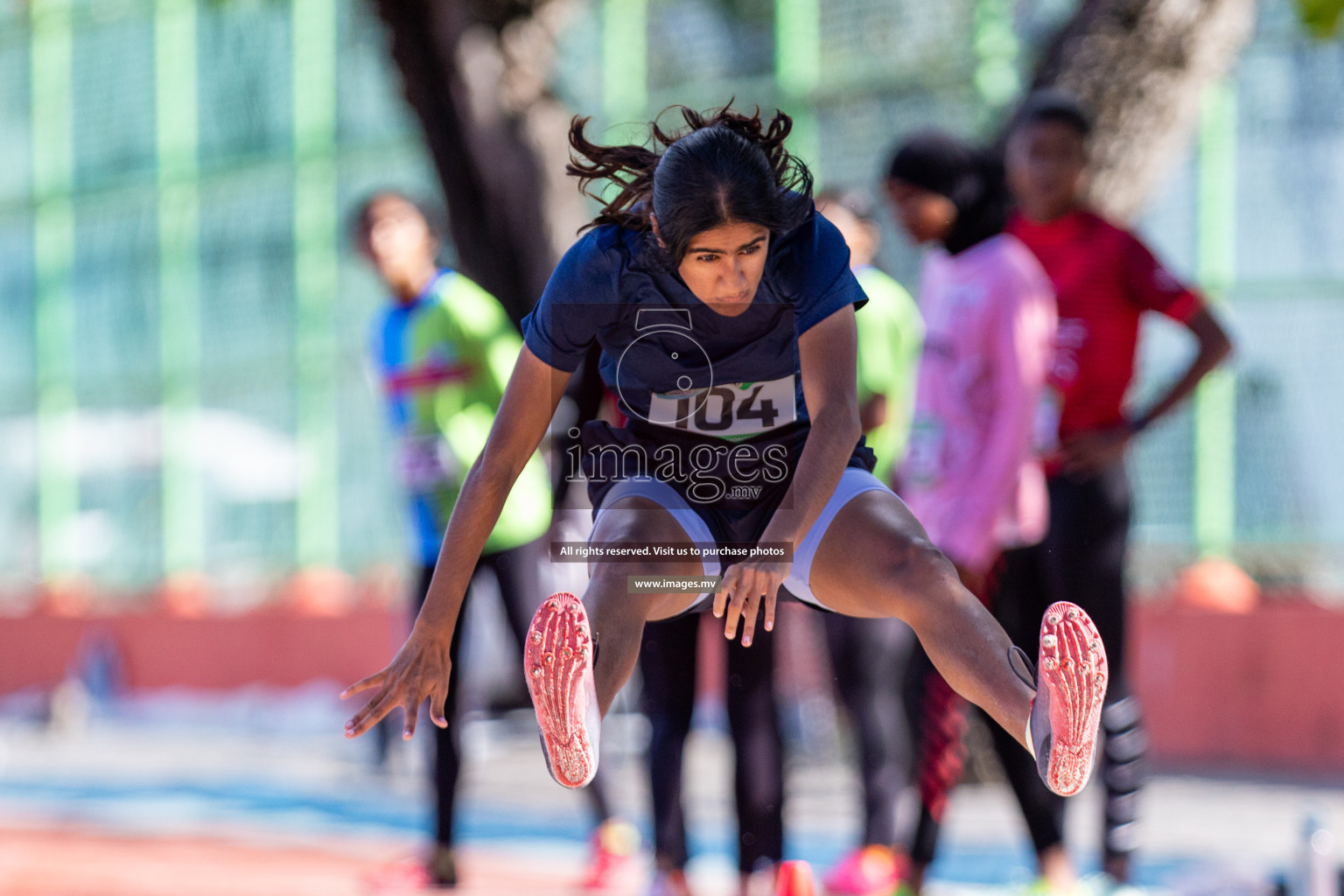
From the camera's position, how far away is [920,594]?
Answer: 5.98ft

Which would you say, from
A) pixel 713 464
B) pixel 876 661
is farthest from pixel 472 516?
pixel 876 661

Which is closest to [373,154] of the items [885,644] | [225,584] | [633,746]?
[225,584]

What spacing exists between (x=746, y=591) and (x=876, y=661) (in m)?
1.94

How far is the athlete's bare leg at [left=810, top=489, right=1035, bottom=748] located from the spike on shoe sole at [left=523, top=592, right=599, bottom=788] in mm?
372

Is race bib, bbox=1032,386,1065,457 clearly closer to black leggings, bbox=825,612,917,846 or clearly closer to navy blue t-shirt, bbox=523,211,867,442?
black leggings, bbox=825,612,917,846

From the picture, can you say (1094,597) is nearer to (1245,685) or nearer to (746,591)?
(746,591)

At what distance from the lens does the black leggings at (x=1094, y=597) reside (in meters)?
2.94

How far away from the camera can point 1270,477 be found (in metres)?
6.20

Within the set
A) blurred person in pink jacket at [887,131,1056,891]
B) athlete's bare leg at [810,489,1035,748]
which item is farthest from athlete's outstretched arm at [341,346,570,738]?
blurred person in pink jacket at [887,131,1056,891]

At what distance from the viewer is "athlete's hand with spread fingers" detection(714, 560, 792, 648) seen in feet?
5.95

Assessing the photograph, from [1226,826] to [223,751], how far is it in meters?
5.19

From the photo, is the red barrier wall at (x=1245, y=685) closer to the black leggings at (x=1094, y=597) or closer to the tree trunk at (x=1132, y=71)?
the tree trunk at (x=1132, y=71)

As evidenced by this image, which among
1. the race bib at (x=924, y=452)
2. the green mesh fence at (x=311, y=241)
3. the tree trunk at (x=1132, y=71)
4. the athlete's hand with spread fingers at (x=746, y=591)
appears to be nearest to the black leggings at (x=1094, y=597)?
the race bib at (x=924, y=452)

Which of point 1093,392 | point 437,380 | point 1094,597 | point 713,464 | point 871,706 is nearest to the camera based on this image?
point 713,464
